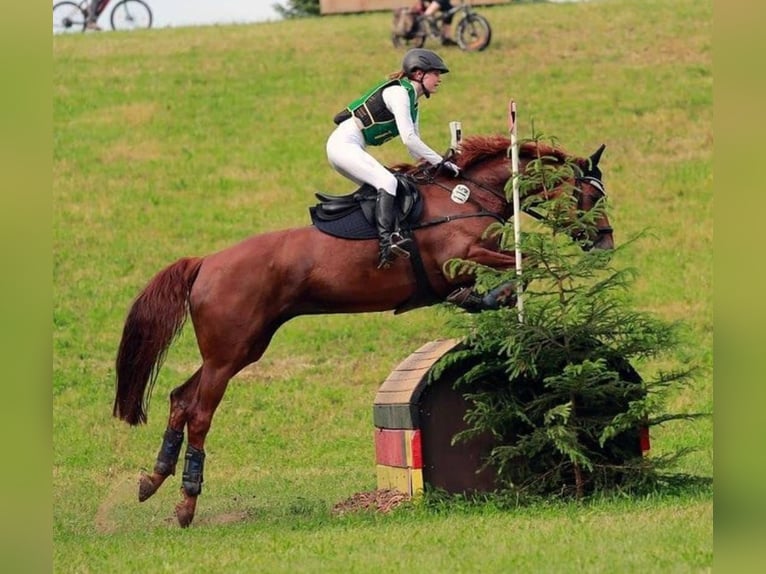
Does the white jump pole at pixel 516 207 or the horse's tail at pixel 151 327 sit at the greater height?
the white jump pole at pixel 516 207

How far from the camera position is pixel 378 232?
28.3ft

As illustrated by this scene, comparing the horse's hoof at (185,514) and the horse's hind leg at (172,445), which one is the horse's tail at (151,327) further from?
the horse's hoof at (185,514)

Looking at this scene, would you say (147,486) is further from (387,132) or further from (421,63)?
(421,63)

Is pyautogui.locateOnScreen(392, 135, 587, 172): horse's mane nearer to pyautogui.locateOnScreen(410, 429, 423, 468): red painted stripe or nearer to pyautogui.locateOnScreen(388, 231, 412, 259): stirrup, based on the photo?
pyautogui.locateOnScreen(388, 231, 412, 259): stirrup

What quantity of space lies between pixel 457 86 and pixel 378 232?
20767 mm

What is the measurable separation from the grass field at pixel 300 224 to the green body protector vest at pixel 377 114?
7.88ft

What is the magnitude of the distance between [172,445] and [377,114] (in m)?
2.58

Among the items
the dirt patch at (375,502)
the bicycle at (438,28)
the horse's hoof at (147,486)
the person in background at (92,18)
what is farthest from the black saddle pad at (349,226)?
the person in background at (92,18)

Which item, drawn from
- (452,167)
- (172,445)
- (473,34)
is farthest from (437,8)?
(172,445)

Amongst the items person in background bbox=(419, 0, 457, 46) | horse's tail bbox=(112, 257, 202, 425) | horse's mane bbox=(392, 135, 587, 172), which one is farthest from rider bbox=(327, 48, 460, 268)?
person in background bbox=(419, 0, 457, 46)

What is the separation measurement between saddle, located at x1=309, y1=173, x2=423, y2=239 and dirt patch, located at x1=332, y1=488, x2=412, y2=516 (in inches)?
65.6

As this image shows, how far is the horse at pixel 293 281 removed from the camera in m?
8.69
